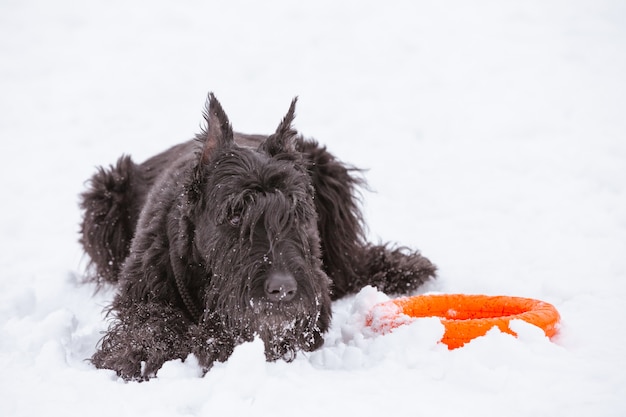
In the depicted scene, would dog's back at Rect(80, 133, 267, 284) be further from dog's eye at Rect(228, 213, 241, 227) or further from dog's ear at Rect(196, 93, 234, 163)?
dog's eye at Rect(228, 213, 241, 227)

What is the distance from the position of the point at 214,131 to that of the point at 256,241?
30.9 inches

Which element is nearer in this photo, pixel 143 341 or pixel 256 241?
pixel 256 241

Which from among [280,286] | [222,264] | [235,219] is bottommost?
[280,286]

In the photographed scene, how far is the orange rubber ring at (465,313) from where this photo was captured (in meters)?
3.77

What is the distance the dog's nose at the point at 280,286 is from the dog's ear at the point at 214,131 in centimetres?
94

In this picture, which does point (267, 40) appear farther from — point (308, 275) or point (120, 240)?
point (308, 275)

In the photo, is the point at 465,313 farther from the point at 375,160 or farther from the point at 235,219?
the point at 375,160

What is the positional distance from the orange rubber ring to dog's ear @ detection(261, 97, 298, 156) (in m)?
1.22

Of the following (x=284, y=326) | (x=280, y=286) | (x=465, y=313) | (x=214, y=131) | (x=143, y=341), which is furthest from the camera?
(x=465, y=313)

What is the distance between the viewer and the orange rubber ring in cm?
377

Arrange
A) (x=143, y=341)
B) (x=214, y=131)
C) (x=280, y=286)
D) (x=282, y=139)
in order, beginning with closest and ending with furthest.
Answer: (x=280, y=286) → (x=143, y=341) → (x=214, y=131) → (x=282, y=139)

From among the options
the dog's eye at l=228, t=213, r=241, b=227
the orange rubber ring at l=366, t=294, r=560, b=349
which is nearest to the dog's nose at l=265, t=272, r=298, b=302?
the dog's eye at l=228, t=213, r=241, b=227

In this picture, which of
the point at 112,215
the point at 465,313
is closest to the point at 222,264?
the point at 465,313

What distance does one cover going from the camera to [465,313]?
4.50m
